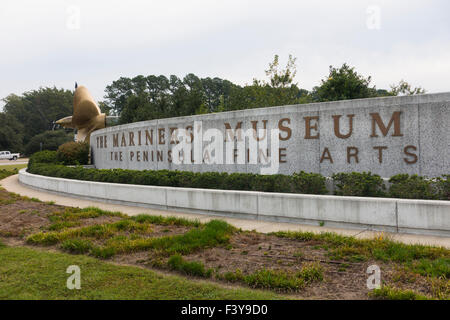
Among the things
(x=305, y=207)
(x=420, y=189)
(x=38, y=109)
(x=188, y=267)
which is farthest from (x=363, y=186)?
(x=38, y=109)

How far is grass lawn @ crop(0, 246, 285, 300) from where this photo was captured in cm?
378

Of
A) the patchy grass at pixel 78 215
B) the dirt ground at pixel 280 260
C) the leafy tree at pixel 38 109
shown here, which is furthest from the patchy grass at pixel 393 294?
the leafy tree at pixel 38 109

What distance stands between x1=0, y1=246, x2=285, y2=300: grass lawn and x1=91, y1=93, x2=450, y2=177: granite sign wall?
5818 millimetres

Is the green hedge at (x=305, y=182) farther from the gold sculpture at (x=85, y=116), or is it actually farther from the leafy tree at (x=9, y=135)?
the leafy tree at (x=9, y=135)

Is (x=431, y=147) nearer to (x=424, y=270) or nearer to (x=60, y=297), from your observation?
(x=424, y=270)

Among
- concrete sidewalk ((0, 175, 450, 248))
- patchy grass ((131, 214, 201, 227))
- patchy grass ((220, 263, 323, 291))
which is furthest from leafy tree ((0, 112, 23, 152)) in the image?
patchy grass ((220, 263, 323, 291))

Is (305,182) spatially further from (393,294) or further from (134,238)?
(393,294)

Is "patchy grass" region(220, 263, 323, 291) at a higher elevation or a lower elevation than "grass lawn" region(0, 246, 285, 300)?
higher

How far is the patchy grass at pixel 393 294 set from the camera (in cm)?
346

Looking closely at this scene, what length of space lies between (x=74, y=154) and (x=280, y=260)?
17.8 m

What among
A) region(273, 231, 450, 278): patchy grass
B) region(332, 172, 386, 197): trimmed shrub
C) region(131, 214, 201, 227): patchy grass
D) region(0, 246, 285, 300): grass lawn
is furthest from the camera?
region(332, 172, 386, 197): trimmed shrub

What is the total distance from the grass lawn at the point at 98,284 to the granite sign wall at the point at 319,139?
5818 millimetres

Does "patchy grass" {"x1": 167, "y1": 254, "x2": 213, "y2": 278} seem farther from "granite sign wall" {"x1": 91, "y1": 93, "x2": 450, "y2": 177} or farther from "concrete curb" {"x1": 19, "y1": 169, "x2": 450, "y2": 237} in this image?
"granite sign wall" {"x1": 91, "y1": 93, "x2": 450, "y2": 177}
